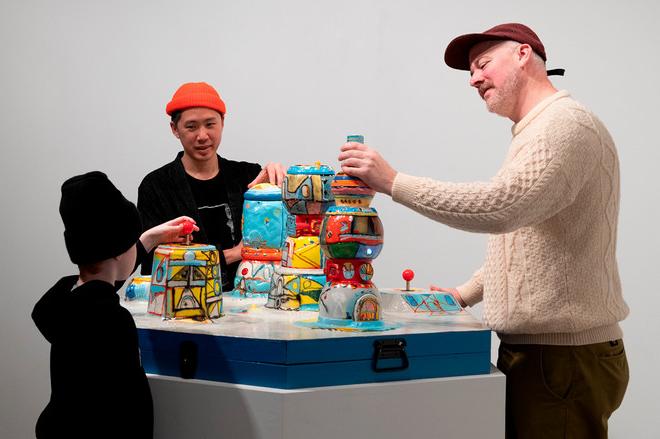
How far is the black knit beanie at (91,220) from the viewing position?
205cm

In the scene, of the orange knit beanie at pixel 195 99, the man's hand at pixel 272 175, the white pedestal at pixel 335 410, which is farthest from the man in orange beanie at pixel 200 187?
the white pedestal at pixel 335 410

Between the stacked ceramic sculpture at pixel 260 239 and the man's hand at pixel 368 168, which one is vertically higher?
the man's hand at pixel 368 168

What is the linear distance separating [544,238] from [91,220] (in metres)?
1.15

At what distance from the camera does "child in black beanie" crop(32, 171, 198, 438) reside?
1.97 metres

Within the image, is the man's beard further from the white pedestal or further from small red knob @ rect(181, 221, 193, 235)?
small red knob @ rect(181, 221, 193, 235)

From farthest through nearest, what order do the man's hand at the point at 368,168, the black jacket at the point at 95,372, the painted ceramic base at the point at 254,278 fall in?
the painted ceramic base at the point at 254,278, the man's hand at the point at 368,168, the black jacket at the point at 95,372

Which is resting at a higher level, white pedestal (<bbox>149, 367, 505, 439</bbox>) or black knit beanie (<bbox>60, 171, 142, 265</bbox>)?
black knit beanie (<bbox>60, 171, 142, 265</bbox>)

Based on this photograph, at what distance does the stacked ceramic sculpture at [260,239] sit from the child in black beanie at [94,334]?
81 centimetres

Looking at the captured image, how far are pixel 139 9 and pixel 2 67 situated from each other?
2.52 feet

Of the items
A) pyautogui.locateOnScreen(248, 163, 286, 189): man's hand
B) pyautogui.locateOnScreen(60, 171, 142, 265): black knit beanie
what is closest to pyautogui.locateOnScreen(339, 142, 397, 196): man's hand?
pyautogui.locateOnScreen(60, 171, 142, 265): black knit beanie

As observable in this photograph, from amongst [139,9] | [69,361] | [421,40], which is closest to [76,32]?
[139,9]

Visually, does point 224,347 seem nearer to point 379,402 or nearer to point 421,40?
point 379,402

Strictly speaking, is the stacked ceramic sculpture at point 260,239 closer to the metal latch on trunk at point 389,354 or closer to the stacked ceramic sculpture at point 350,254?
the stacked ceramic sculpture at point 350,254

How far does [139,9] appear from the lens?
4.70 m
